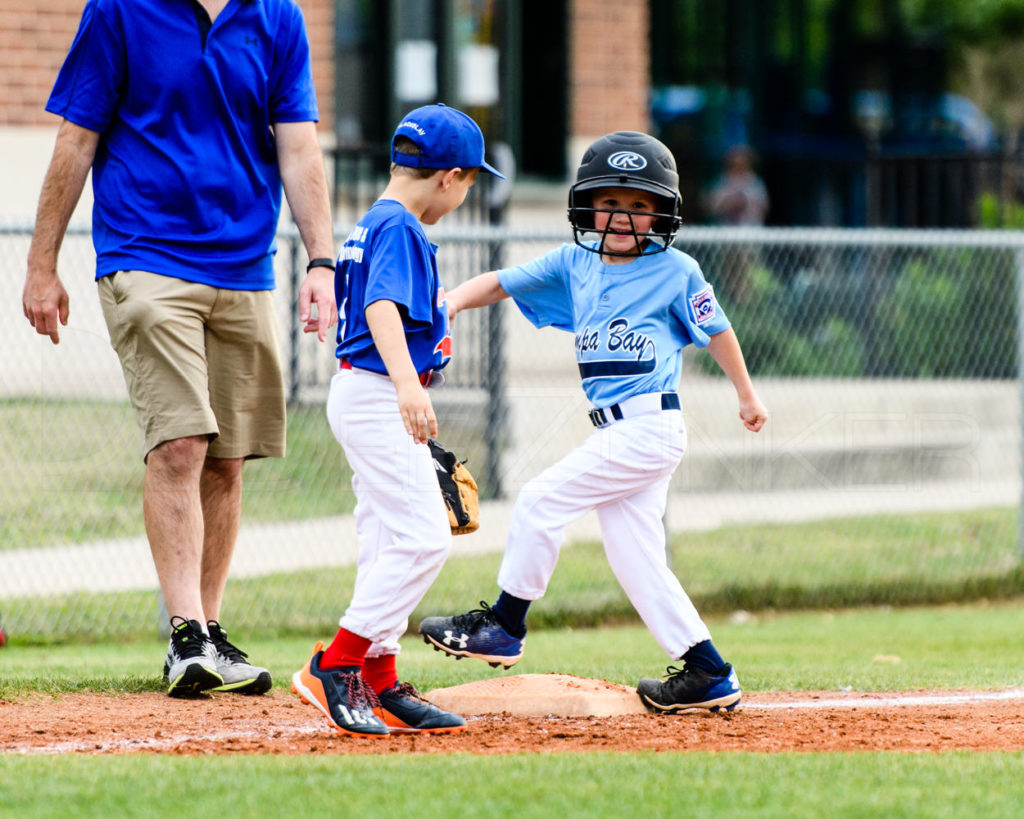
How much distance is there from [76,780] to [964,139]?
19.2 meters

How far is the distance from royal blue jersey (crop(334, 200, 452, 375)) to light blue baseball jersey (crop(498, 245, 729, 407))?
1.71 feet

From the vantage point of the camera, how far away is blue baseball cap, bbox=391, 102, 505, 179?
14.2 ft

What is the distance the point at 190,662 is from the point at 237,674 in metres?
0.19

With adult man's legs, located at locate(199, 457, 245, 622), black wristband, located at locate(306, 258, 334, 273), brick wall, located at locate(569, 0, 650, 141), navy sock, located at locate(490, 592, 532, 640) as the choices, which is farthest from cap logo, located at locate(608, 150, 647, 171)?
brick wall, located at locate(569, 0, 650, 141)

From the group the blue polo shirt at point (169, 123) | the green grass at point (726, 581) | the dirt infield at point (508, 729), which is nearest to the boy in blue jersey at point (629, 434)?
the dirt infield at point (508, 729)

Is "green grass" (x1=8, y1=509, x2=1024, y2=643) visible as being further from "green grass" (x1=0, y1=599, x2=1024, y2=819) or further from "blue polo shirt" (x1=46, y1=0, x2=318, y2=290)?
"blue polo shirt" (x1=46, y1=0, x2=318, y2=290)

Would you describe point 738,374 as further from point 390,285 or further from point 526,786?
point 526,786

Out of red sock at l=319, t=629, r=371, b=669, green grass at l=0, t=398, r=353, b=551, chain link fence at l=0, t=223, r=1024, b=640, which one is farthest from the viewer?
chain link fence at l=0, t=223, r=1024, b=640

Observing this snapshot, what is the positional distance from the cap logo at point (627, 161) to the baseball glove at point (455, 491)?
104 cm

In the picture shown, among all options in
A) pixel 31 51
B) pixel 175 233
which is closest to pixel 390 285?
pixel 175 233

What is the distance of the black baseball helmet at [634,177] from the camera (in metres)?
4.66

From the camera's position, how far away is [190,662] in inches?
187

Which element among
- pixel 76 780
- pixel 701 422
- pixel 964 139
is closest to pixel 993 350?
pixel 701 422

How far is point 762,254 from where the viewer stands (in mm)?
13711
